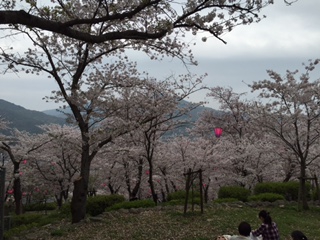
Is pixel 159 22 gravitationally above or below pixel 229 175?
above

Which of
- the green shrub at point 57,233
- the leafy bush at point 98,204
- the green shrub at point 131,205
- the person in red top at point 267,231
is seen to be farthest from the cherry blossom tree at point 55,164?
the person in red top at point 267,231

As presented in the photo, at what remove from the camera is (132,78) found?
571 inches

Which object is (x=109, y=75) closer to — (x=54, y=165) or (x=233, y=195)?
(x=233, y=195)

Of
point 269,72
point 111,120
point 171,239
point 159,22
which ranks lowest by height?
point 171,239

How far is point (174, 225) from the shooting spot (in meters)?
10.9

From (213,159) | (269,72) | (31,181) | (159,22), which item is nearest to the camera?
(159,22)

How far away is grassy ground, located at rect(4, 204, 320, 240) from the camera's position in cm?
1001

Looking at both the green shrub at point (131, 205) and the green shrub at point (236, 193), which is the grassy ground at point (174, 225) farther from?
the green shrub at point (236, 193)

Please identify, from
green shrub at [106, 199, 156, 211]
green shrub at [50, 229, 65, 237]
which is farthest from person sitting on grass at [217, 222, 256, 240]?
green shrub at [106, 199, 156, 211]

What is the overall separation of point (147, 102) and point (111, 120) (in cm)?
175

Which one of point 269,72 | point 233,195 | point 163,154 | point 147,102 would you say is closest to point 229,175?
point 163,154

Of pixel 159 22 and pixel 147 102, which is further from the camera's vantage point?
pixel 147 102

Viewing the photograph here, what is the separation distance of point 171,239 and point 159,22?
233 inches

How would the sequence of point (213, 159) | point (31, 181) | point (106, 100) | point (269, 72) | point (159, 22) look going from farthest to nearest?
point (31, 181) → point (213, 159) → point (269, 72) → point (106, 100) → point (159, 22)
